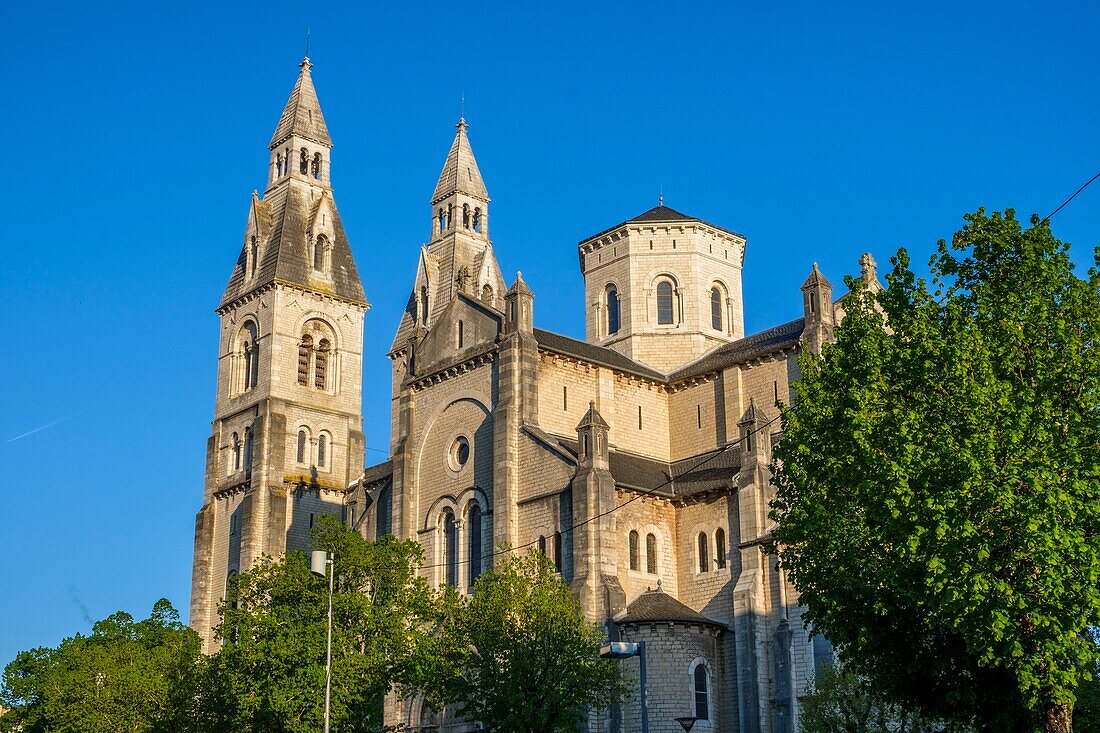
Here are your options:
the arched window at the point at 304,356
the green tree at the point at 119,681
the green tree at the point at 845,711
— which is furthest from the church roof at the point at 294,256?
the green tree at the point at 845,711

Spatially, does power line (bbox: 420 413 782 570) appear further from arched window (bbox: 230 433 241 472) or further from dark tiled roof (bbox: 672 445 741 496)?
arched window (bbox: 230 433 241 472)

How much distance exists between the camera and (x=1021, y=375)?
28844mm

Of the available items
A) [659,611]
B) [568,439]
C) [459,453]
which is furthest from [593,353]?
[659,611]

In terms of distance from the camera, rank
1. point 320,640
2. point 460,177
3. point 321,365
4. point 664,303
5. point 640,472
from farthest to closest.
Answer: point 460,177
point 321,365
point 664,303
point 640,472
point 320,640

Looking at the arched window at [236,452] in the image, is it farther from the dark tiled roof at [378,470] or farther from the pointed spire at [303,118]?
the pointed spire at [303,118]

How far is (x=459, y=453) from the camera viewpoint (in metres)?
56.4

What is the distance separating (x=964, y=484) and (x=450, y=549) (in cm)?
3248

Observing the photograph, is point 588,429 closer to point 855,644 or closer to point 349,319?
point 855,644

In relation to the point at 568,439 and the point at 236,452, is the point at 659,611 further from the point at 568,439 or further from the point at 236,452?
the point at 236,452

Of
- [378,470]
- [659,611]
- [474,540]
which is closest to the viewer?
[659,611]

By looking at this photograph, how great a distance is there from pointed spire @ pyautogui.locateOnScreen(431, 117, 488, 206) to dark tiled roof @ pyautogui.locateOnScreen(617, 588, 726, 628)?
155ft

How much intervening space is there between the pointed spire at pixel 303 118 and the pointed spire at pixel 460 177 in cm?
1117

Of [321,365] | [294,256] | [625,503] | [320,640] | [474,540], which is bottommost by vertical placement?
[320,640]

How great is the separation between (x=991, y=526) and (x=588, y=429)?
24883 mm
